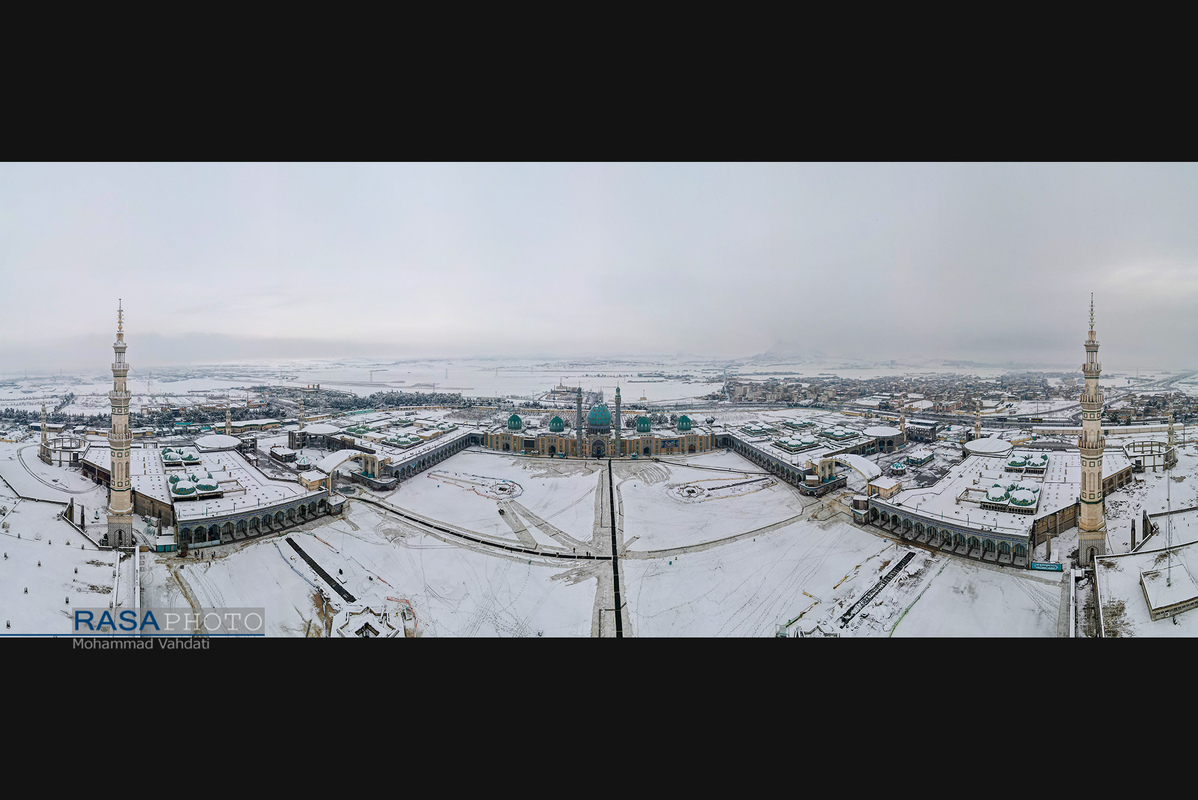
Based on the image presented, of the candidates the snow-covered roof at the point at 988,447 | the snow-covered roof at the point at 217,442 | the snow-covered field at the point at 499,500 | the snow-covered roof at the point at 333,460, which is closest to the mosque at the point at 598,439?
the snow-covered field at the point at 499,500

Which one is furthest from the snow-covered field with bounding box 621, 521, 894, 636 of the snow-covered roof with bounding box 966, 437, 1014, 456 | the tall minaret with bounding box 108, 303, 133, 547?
the tall minaret with bounding box 108, 303, 133, 547

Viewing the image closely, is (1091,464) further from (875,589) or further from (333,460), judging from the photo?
(333,460)

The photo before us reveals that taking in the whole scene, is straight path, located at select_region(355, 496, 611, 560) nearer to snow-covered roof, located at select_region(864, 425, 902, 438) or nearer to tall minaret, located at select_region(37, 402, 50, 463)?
tall minaret, located at select_region(37, 402, 50, 463)

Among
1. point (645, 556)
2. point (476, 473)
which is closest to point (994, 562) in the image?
point (645, 556)

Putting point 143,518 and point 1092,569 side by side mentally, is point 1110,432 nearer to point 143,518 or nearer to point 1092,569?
point 1092,569

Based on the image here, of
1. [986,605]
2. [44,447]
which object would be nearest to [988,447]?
[986,605]

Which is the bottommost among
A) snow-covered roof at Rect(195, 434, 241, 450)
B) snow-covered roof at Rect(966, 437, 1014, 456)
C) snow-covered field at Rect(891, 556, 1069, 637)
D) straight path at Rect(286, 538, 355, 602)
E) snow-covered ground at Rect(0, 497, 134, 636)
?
snow-covered field at Rect(891, 556, 1069, 637)
